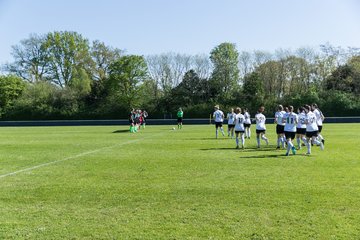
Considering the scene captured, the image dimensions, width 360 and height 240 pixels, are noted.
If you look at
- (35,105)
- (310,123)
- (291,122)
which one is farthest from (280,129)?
(35,105)

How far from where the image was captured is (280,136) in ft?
60.2

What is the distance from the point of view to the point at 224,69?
58.4m

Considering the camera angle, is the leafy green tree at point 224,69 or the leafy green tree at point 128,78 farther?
the leafy green tree at point 128,78

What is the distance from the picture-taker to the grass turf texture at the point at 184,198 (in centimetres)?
630

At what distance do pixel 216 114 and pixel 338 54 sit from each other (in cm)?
3938

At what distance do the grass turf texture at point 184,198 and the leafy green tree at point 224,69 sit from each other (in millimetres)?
44589

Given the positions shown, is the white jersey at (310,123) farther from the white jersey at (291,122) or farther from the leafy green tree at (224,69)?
the leafy green tree at (224,69)

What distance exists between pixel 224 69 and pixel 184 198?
51279 millimetres

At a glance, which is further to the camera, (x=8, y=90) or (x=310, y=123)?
(x=8, y=90)

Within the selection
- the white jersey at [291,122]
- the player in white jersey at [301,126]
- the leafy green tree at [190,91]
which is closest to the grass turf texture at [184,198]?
the white jersey at [291,122]

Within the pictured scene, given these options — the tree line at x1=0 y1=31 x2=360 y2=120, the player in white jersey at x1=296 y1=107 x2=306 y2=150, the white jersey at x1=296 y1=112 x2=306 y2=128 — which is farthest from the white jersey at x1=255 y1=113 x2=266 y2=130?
A: the tree line at x1=0 y1=31 x2=360 y2=120

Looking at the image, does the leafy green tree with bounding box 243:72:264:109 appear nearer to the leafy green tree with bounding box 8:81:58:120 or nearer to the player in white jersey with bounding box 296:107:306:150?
the leafy green tree with bounding box 8:81:58:120

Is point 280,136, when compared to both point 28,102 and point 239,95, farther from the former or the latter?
point 28,102

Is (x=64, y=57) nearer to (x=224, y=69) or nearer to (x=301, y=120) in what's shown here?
(x=224, y=69)
